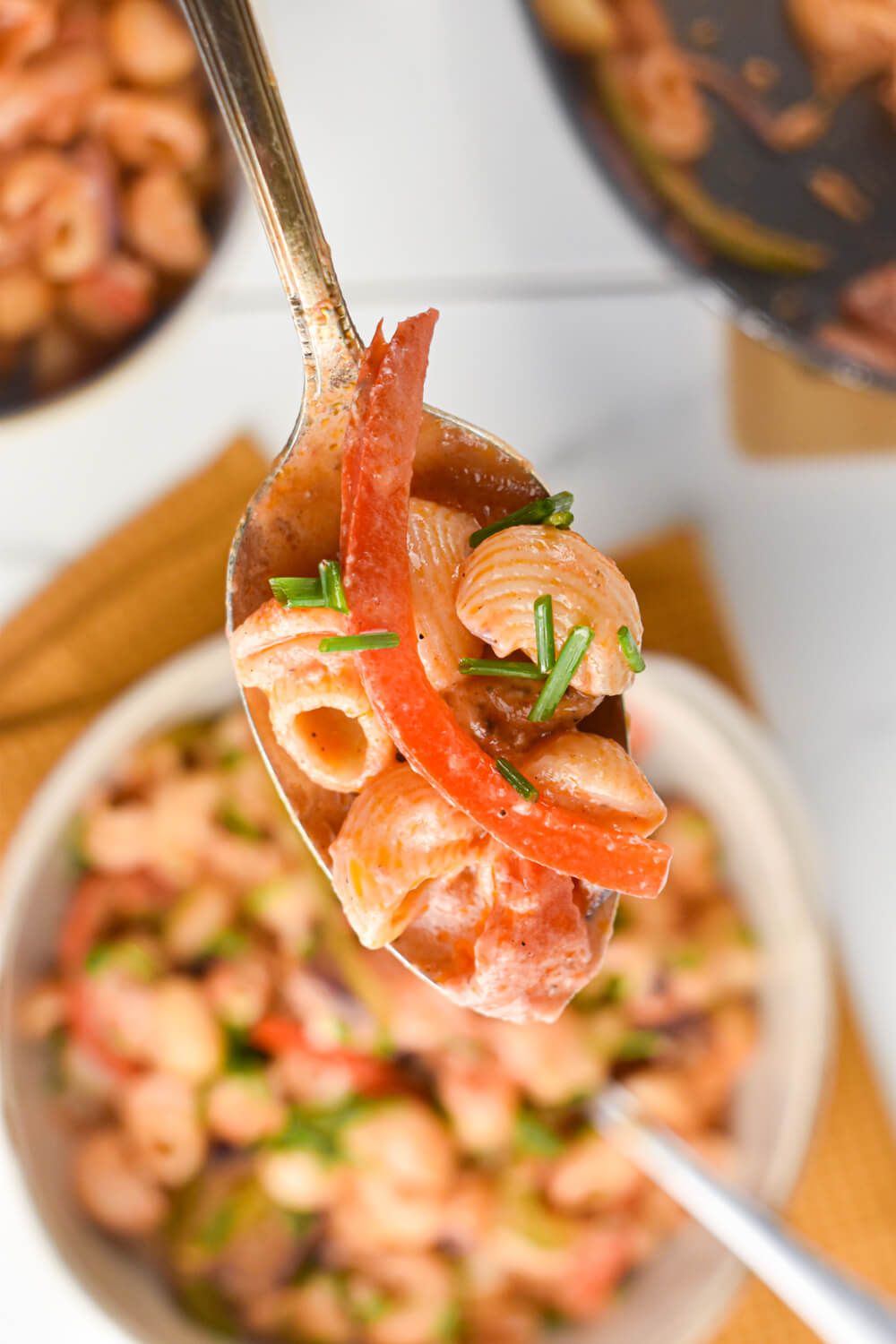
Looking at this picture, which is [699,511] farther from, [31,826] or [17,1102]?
[17,1102]

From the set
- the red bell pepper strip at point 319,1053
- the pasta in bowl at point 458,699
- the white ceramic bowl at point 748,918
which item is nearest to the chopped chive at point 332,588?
the pasta in bowl at point 458,699

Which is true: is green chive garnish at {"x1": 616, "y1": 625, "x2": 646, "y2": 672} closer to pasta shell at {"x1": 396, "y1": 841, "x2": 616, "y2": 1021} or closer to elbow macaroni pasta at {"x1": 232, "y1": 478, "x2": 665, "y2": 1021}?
elbow macaroni pasta at {"x1": 232, "y1": 478, "x2": 665, "y2": 1021}

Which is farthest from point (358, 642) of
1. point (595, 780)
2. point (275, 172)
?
point (275, 172)

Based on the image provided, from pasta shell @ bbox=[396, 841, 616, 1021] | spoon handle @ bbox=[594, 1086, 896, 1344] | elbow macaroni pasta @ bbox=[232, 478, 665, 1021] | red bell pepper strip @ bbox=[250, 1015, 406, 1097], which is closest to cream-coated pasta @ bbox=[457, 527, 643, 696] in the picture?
elbow macaroni pasta @ bbox=[232, 478, 665, 1021]

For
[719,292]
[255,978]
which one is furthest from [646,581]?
[255,978]

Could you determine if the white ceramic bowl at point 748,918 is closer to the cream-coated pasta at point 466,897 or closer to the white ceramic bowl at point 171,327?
the white ceramic bowl at point 171,327

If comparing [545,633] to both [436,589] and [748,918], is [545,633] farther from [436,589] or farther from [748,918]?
[748,918]
